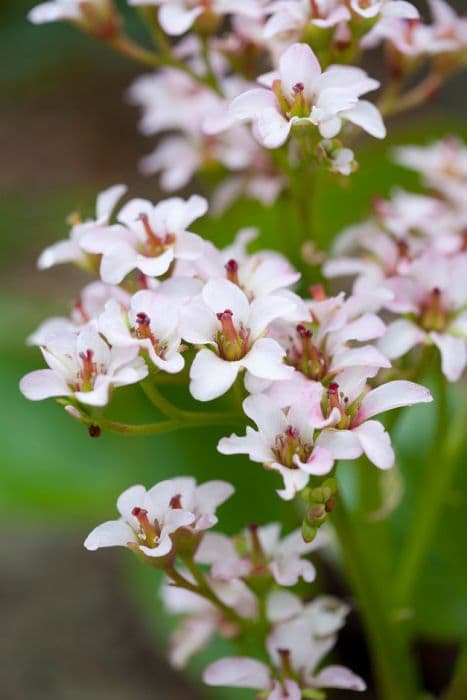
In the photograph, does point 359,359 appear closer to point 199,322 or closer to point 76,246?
point 199,322

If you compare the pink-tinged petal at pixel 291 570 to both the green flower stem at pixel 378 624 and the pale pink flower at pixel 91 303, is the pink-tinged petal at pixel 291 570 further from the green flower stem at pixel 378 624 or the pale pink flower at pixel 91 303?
the pale pink flower at pixel 91 303

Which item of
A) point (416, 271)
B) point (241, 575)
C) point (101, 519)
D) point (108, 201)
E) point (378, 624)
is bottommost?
point (101, 519)

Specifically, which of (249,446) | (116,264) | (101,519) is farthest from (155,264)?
(101,519)

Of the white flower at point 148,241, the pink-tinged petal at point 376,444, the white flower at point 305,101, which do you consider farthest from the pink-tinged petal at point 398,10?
the pink-tinged petal at point 376,444

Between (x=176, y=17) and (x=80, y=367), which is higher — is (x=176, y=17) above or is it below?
above

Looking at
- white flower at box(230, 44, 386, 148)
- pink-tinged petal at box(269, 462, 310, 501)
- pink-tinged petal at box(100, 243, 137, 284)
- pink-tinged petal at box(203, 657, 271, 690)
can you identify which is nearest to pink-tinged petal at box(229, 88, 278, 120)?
white flower at box(230, 44, 386, 148)

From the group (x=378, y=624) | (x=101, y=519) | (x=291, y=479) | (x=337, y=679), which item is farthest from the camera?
(x=101, y=519)
